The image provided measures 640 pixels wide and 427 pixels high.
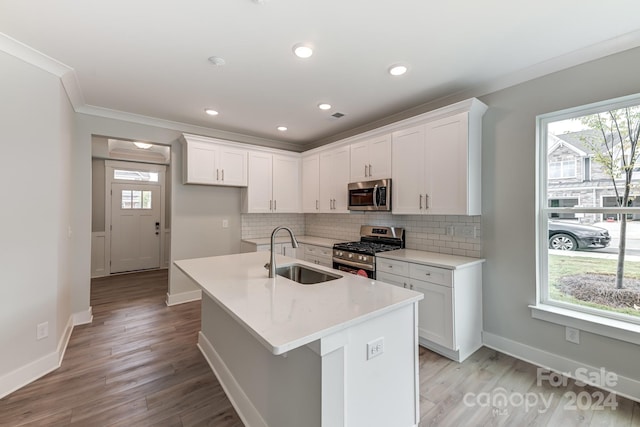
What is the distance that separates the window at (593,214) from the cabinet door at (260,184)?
3.47 metres

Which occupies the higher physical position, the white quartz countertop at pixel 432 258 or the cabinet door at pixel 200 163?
the cabinet door at pixel 200 163

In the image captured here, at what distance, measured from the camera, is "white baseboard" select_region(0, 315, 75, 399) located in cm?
206

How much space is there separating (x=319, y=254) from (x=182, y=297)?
2114 mm

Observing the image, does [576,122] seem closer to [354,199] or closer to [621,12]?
[621,12]

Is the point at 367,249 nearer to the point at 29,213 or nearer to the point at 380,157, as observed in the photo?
the point at 380,157

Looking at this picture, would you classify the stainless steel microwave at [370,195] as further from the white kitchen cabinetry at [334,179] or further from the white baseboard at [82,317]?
the white baseboard at [82,317]

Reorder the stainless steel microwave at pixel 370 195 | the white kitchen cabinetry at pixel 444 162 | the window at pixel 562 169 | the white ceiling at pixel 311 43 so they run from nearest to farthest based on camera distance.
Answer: the white ceiling at pixel 311 43 < the window at pixel 562 169 < the white kitchen cabinetry at pixel 444 162 < the stainless steel microwave at pixel 370 195

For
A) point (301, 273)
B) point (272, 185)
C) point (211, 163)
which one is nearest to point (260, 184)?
point (272, 185)

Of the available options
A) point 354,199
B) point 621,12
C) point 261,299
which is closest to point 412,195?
point 354,199

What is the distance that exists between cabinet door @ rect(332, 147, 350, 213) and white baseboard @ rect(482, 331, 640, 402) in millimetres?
2235

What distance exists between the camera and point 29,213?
2234mm

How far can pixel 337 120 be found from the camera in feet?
12.7

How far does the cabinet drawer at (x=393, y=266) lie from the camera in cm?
281

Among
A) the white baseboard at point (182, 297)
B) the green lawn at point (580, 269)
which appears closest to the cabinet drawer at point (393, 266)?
the green lawn at point (580, 269)
